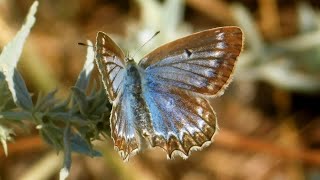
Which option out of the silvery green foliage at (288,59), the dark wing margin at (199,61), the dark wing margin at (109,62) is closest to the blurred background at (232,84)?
the silvery green foliage at (288,59)

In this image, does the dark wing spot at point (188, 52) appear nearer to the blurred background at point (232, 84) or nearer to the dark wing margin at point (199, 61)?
the dark wing margin at point (199, 61)

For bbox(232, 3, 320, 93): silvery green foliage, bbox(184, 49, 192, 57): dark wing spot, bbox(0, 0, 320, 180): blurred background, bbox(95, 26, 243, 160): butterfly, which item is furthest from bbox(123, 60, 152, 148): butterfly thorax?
bbox(232, 3, 320, 93): silvery green foliage

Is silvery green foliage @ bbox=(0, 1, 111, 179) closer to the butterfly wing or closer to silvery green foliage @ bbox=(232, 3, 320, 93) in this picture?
the butterfly wing

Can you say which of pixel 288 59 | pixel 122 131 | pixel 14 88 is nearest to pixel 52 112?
pixel 14 88

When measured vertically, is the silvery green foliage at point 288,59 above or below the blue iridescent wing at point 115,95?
below

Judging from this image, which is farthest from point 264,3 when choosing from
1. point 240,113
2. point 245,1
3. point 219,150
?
point 219,150

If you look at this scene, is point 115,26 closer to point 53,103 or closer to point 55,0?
point 55,0
